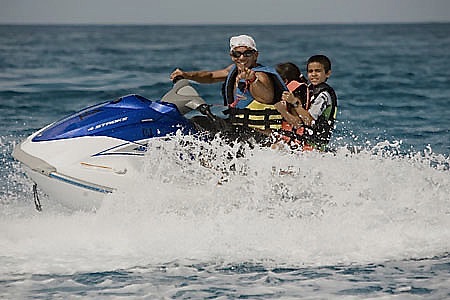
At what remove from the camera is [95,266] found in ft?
13.3

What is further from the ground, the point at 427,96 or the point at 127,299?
the point at 427,96

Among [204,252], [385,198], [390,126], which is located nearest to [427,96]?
[390,126]

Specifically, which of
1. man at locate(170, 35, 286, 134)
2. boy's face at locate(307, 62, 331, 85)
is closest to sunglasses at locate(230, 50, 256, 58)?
man at locate(170, 35, 286, 134)

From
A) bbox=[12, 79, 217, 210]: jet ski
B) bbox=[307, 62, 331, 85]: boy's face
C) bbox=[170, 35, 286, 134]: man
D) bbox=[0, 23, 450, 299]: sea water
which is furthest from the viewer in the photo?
bbox=[307, 62, 331, 85]: boy's face

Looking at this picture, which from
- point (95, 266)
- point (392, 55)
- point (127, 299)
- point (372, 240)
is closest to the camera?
point (127, 299)

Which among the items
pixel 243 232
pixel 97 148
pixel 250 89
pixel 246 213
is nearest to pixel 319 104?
pixel 250 89

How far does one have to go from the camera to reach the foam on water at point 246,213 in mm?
4285

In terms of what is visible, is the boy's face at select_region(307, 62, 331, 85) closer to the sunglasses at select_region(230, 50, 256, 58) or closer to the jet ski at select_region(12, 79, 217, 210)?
the sunglasses at select_region(230, 50, 256, 58)

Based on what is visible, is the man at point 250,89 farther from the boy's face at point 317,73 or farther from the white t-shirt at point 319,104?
the boy's face at point 317,73

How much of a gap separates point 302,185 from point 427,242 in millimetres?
736

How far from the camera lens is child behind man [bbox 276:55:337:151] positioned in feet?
14.5

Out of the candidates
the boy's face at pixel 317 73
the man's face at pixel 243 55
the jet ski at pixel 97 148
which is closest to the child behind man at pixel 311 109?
the boy's face at pixel 317 73

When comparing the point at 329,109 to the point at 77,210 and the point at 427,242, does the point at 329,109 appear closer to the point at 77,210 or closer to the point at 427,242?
the point at 427,242

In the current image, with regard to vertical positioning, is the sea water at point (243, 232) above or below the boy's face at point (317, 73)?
below
